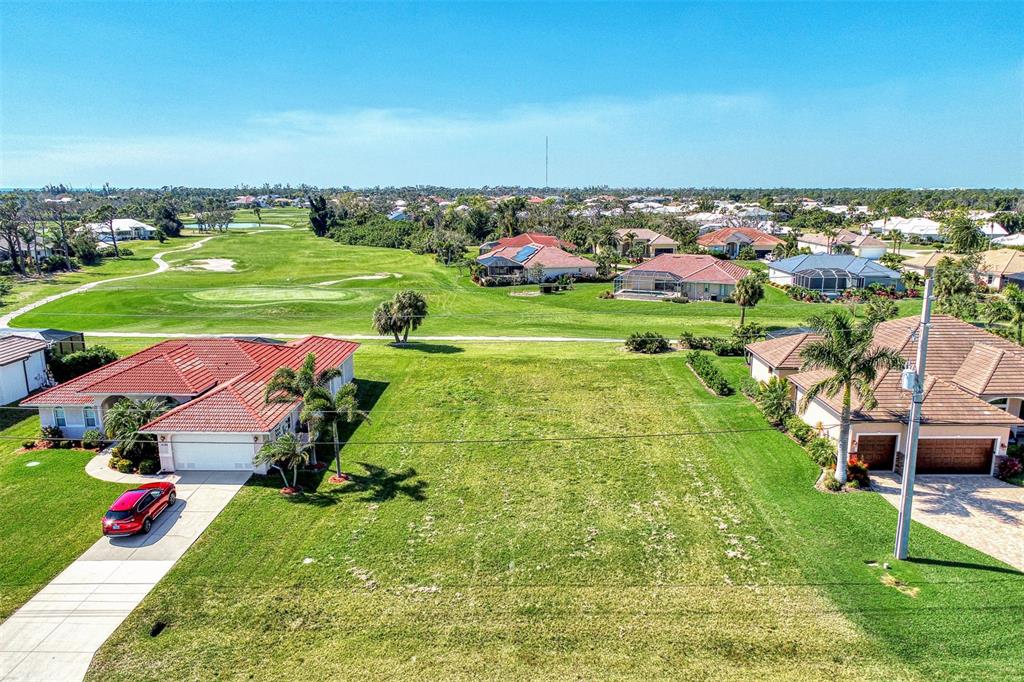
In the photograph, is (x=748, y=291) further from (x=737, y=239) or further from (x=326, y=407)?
(x=737, y=239)

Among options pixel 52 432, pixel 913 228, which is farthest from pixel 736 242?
pixel 52 432

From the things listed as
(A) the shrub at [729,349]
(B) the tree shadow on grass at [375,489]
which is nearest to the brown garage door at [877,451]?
(B) the tree shadow on grass at [375,489]

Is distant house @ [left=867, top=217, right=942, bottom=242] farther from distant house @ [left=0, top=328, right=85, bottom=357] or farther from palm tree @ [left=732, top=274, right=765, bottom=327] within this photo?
distant house @ [left=0, top=328, right=85, bottom=357]

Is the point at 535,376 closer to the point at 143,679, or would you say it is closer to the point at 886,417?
the point at 886,417

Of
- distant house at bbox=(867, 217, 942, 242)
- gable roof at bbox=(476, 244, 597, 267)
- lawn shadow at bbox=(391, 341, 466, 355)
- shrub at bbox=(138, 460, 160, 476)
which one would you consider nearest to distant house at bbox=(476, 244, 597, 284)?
gable roof at bbox=(476, 244, 597, 267)

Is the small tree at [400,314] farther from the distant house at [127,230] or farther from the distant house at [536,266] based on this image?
the distant house at [127,230]
